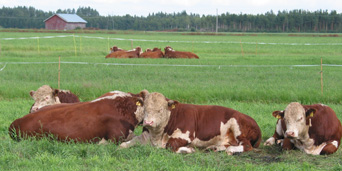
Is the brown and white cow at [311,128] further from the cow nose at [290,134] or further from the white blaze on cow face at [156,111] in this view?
the white blaze on cow face at [156,111]

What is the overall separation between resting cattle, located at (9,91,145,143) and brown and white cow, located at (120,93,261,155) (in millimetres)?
337

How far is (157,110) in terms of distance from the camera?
7.22 metres

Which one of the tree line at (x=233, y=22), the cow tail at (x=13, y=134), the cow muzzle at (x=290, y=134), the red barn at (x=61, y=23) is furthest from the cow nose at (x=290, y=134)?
the red barn at (x=61, y=23)

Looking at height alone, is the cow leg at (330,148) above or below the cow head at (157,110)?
below

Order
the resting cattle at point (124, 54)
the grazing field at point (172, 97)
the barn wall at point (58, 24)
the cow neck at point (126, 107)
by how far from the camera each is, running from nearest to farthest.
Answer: the grazing field at point (172, 97) < the cow neck at point (126, 107) < the resting cattle at point (124, 54) < the barn wall at point (58, 24)

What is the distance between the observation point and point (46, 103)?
30.0ft

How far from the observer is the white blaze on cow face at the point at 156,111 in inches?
280

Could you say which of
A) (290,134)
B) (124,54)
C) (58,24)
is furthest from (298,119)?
(58,24)

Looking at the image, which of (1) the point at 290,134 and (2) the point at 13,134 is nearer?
(1) the point at 290,134

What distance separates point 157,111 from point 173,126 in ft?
1.37

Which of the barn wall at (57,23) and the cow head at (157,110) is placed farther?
the barn wall at (57,23)

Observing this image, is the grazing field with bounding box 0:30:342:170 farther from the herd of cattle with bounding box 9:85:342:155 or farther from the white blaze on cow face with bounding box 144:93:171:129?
the white blaze on cow face with bounding box 144:93:171:129

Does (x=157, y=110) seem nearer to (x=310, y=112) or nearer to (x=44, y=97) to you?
(x=310, y=112)

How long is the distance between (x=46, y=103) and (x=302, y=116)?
5.03 m
